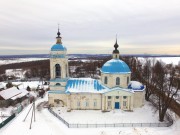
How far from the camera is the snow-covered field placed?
20.3 metres

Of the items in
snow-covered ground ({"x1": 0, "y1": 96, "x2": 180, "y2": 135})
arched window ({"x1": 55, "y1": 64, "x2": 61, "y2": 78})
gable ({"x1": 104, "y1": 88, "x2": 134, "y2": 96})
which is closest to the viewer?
snow-covered ground ({"x1": 0, "y1": 96, "x2": 180, "y2": 135})

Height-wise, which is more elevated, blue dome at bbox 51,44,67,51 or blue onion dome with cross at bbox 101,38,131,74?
blue dome at bbox 51,44,67,51

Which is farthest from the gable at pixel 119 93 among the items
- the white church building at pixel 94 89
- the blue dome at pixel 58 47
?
the blue dome at pixel 58 47

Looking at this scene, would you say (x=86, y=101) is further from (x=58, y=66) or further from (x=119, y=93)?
(x=58, y=66)

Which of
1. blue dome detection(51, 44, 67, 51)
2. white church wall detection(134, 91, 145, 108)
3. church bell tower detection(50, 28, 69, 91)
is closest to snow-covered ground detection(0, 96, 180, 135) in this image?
white church wall detection(134, 91, 145, 108)

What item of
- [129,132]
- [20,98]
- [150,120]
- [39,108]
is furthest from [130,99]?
[20,98]

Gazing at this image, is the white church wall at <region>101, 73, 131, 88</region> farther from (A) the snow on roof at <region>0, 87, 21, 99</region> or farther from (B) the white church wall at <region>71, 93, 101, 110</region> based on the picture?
(A) the snow on roof at <region>0, 87, 21, 99</region>

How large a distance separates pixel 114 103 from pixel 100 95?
2178mm

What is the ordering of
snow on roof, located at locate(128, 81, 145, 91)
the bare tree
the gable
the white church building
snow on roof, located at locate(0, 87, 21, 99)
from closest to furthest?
the bare tree
the gable
the white church building
snow on roof, located at locate(128, 81, 145, 91)
snow on roof, located at locate(0, 87, 21, 99)

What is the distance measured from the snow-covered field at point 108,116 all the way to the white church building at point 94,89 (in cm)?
83

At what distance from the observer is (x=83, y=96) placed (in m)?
23.5

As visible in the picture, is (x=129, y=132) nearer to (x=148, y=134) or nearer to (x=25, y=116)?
(x=148, y=134)

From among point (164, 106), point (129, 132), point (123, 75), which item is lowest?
point (129, 132)

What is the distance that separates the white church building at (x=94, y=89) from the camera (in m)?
23.3
